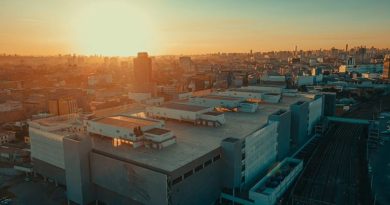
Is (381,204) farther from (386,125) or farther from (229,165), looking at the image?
(386,125)

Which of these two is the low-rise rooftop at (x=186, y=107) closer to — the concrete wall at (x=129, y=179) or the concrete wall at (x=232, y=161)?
the concrete wall at (x=232, y=161)

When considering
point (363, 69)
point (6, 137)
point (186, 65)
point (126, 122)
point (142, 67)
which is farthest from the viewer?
point (186, 65)

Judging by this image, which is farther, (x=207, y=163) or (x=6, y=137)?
(x=6, y=137)

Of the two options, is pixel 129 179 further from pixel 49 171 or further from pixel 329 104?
pixel 329 104

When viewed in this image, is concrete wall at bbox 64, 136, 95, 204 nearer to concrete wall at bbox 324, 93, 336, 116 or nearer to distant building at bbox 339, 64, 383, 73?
concrete wall at bbox 324, 93, 336, 116

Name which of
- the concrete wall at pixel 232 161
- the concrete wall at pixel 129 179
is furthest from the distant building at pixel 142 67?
the concrete wall at pixel 232 161

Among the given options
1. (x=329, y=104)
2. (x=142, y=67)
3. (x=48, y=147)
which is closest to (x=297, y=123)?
(x=329, y=104)
